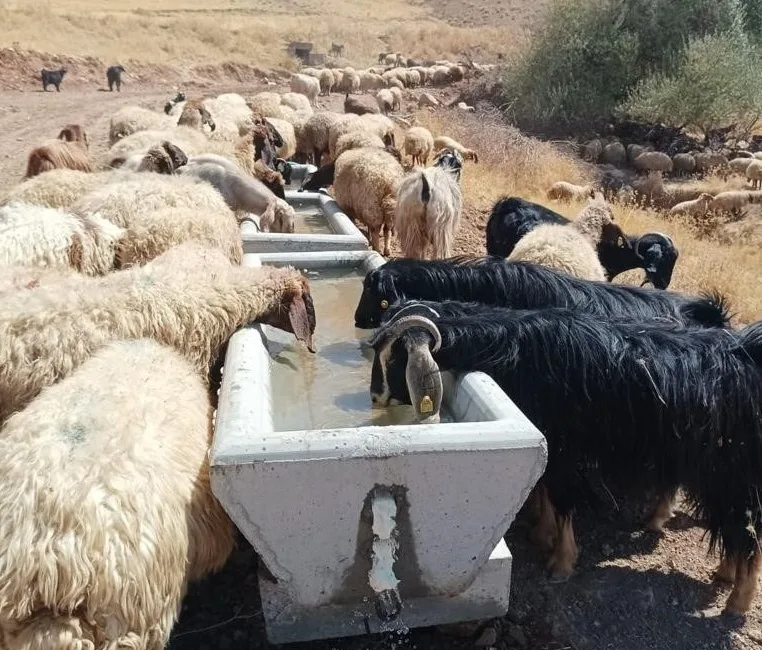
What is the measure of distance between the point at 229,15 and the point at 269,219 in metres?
53.6

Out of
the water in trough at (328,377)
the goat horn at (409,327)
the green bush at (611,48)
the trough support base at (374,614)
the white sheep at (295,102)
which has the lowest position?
the trough support base at (374,614)

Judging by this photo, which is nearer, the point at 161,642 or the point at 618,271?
the point at 161,642

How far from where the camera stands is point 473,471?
2965mm

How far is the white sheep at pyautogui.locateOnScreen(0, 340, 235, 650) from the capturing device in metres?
2.38

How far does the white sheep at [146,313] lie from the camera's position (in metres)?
3.69

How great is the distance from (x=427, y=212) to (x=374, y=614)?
526 centimetres

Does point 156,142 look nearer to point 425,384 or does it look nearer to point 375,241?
point 375,241

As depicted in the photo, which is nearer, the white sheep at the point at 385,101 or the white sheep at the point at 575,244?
the white sheep at the point at 575,244

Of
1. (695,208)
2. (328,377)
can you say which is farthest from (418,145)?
(328,377)

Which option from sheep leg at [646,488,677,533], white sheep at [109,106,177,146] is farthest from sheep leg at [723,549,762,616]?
white sheep at [109,106,177,146]

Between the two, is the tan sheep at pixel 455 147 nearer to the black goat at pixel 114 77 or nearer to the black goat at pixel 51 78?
the black goat at pixel 51 78

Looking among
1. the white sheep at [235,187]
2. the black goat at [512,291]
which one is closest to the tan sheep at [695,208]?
the white sheep at [235,187]


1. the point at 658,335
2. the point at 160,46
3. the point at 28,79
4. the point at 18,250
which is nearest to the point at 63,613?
the point at 658,335

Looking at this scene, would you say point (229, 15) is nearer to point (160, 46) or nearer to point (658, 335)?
point (160, 46)
